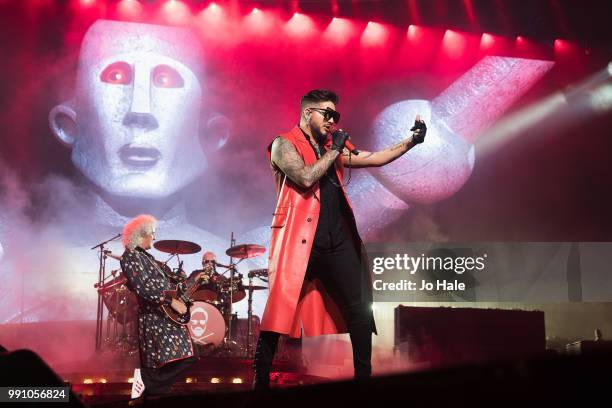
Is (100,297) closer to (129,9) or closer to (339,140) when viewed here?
(129,9)

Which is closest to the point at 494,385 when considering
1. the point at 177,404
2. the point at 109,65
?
the point at 177,404

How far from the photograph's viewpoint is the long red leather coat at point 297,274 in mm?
3145

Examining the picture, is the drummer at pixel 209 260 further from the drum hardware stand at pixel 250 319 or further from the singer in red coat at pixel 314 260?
the singer in red coat at pixel 314 260

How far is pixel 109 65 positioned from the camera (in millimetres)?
8539

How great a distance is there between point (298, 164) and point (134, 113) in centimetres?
586

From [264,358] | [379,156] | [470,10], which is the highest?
[470,10]

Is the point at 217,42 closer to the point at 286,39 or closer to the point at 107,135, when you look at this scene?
the point at 286,39

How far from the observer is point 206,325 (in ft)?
25.2

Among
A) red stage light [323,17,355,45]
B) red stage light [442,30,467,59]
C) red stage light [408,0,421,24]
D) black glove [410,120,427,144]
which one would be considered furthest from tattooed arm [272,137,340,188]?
red stage light [408,0,421,24]

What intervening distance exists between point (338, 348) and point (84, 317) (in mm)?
3387

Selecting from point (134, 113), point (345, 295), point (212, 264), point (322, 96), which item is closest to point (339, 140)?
point (322, 96)

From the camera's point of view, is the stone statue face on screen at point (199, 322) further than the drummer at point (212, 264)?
No

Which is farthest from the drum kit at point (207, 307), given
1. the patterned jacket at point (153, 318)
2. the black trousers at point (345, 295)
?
the black trousers at point (345, 295)

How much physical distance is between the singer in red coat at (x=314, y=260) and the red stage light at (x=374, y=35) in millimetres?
5985
